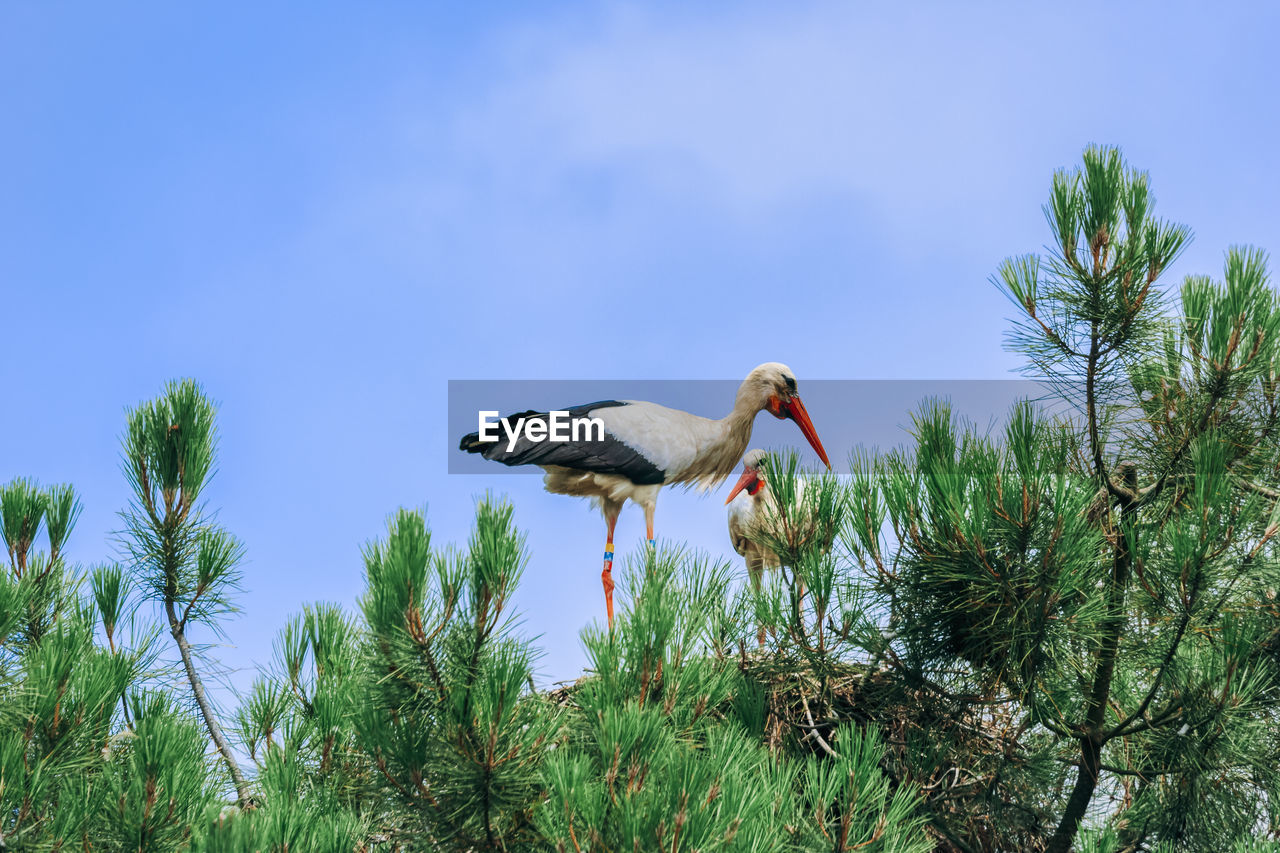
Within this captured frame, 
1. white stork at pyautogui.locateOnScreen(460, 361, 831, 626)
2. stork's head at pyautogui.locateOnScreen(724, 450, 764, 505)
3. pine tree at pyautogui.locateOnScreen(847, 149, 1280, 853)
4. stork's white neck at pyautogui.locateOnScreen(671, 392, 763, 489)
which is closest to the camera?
pine tree at pyautogui.locateOnScreen(847, 149, 1280, 853)

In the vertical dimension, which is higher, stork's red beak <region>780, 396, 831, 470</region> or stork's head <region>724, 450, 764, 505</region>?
stork's red beak <region>780, 396, 831, 470</region>

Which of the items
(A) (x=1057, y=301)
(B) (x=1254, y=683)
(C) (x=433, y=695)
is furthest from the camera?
(A) (x=1057, y=301)

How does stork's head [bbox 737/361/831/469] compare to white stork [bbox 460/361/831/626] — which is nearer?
white stork [bbox 460/361/831/626]

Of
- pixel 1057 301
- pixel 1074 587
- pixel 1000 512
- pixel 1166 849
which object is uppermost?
pixel 1057 301

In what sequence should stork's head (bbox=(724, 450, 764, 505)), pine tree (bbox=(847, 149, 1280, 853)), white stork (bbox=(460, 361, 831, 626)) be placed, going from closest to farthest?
pine tree (bbox=(847, 149, 1280, 853)) → white stork (bbox=(460, 361, 831, 626)) → stork's head (bbox=(724, 450, 764, 505))

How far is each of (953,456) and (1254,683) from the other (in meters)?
1.35

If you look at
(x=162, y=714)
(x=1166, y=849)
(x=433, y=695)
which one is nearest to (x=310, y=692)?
(x=162, y=714)

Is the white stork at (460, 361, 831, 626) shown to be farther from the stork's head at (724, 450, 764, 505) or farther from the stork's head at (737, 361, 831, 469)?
the stork's head at (724, 450, 764, 505)

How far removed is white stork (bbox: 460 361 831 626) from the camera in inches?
265

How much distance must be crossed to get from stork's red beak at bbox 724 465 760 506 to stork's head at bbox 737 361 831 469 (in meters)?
0.89

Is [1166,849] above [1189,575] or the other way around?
the other way around

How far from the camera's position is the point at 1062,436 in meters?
4.74

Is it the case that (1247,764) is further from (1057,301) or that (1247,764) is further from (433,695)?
(433,695)

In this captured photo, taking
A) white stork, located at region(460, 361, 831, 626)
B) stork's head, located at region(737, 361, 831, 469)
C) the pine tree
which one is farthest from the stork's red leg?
the pine tree
